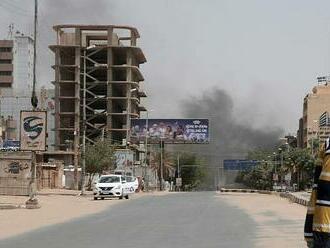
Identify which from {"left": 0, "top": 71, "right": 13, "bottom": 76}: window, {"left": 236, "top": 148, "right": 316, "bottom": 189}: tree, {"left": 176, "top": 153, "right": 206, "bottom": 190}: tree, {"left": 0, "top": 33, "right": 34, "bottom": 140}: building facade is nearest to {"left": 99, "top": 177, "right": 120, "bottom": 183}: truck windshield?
{"left": 236, "top": 148, "right": 316, "bottom": 189}: tree

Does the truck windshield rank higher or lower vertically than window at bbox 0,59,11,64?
lower

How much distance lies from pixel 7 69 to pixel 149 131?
62028 mm

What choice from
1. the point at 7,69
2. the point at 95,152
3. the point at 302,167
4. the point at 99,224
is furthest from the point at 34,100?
the point at 7,69

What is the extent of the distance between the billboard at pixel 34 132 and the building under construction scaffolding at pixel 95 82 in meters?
93.1

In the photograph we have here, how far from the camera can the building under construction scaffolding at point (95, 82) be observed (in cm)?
12838

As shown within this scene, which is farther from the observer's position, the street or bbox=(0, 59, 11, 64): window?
bbox=(0, 59, 11, 64): window

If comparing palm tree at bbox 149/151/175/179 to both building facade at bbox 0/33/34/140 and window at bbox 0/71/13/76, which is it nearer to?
building facade at bbox 0/33/34/140

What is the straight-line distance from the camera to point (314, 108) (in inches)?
5113

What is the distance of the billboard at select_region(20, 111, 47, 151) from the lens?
106 feet

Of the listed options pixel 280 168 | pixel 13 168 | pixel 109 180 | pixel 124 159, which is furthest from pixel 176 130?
pixel 109 180

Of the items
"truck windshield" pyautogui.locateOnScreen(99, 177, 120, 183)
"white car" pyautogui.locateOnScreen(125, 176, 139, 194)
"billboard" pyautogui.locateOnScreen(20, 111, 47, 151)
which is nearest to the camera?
"billboard" pyautogui.locateOnScreen(20, 111, 47, 151)

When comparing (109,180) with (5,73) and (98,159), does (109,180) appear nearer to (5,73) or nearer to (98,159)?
(98,159)

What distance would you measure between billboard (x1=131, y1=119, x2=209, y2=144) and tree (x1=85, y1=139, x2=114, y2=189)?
27.0 metres

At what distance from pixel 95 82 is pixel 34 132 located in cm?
9814
